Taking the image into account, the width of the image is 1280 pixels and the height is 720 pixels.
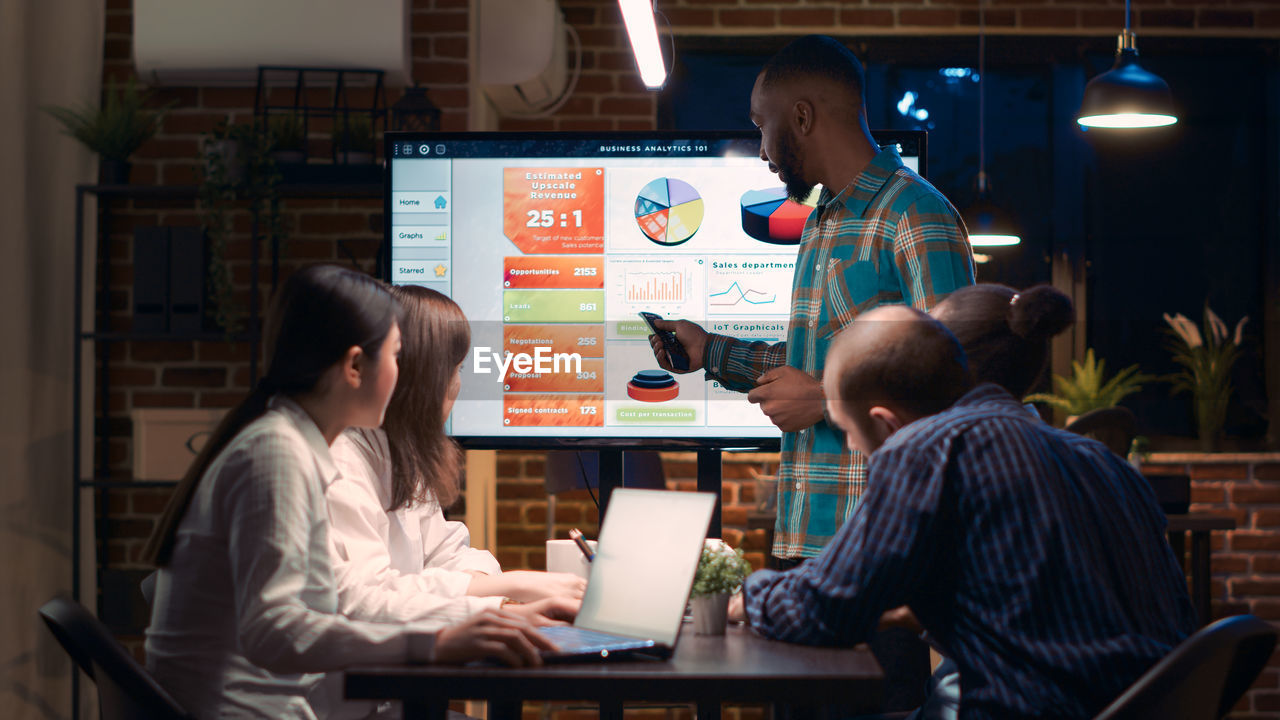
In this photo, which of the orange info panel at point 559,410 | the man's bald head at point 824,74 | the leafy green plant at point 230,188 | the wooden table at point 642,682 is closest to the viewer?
the wooden table at point 642,682

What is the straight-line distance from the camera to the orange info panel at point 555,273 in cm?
221

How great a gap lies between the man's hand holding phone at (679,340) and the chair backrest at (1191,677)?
1.10 meters

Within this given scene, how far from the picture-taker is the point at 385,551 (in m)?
1.63

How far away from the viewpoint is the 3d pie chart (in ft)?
7.28

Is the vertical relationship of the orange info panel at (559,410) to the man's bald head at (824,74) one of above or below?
below

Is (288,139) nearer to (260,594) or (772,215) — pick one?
(772,215)

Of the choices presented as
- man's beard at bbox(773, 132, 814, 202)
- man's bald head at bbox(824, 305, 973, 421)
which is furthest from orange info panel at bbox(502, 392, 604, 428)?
man's bald head at bbox(824, 305, 973, 421)

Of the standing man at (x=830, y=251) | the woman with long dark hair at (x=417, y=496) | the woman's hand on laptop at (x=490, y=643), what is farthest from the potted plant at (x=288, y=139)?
the woman's hand on laptop at (x=490, y=643)

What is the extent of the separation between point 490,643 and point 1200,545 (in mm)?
3238

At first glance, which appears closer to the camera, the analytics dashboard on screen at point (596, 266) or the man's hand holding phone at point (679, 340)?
the man's hand holding phone at point (679, 340)

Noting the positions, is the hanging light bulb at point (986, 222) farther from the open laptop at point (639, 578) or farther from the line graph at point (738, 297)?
the open laptop at point (639, 578)

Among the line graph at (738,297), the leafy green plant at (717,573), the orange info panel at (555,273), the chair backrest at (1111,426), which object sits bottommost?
the leafy green plant at (717,573)

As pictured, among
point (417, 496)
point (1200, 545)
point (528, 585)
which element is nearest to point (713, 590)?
point (528, 585)

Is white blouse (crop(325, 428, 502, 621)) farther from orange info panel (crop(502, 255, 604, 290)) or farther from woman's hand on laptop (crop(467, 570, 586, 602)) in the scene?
orange info panel (crop(502, 255, 604, 290))
